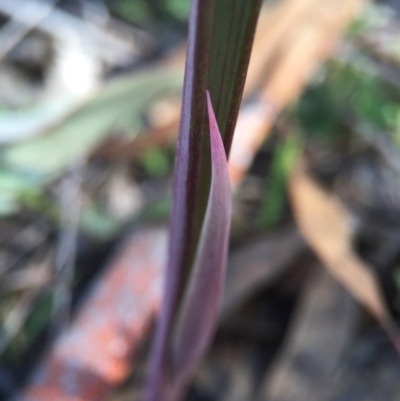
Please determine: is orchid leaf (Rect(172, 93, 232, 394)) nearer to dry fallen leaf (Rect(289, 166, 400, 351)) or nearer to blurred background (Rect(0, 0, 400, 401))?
blurred background (Rect(0, 0, 400, 401))

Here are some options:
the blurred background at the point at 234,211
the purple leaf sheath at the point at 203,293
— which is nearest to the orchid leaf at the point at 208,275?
the purple leaf sheath at the point at 203,293

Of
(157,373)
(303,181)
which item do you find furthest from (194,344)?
(303,181)

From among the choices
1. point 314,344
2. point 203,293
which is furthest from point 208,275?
point 314,344

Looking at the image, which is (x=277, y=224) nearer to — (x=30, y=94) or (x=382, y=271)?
(x=382, y=271)

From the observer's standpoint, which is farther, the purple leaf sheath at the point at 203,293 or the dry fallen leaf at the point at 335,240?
the dry fallen leaf at the point at 335,240

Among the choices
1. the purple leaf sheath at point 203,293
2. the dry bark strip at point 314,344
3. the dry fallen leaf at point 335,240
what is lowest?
the dry bark strip at point 314,344

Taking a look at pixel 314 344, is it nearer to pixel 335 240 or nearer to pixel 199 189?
pixel 335 240

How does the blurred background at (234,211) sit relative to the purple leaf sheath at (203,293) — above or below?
below

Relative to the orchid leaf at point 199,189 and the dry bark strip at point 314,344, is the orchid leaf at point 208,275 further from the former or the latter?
the dry bark strip at point 314,344
